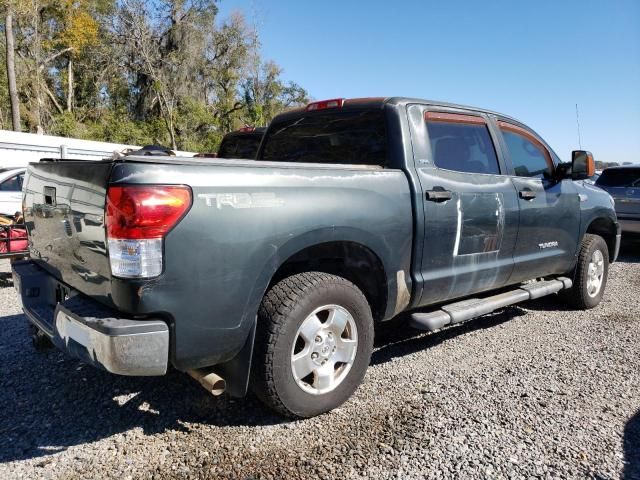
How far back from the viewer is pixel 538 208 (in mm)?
4270

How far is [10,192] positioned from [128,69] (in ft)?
92.2

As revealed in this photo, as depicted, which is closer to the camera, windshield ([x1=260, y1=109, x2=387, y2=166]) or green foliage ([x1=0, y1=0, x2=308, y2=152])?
windshield ([x1=260, y1=109, x2=387, y2=166])

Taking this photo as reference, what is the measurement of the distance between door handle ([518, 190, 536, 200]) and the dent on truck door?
113 millimetres

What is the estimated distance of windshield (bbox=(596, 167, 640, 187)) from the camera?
922 cm

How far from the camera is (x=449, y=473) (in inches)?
93.0

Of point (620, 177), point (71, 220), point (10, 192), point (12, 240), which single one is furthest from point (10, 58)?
point (620, 177)

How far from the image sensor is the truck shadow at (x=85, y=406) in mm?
2688

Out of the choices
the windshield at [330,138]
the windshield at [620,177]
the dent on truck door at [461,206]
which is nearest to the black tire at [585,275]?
the dent on truck door at [461,206]

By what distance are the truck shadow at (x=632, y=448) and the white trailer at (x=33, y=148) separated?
12218 mm

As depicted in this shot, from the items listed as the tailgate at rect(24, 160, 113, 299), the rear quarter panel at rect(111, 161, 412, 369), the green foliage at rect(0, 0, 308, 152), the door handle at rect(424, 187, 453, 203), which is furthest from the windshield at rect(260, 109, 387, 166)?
the green foliage at rect(0, 0, 308, 152)

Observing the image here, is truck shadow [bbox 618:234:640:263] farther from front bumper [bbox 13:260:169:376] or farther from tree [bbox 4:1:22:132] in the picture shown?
tree [bbox 4:1:22:132]

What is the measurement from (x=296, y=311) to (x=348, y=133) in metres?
1.64

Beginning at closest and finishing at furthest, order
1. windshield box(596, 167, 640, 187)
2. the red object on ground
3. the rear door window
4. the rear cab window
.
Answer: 1. the rear door window
2. the red object on ground
3. the rear cab window
4. windshield box(596, 167, 640, 187)

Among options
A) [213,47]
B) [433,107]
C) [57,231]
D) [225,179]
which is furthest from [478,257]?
[213,47]
